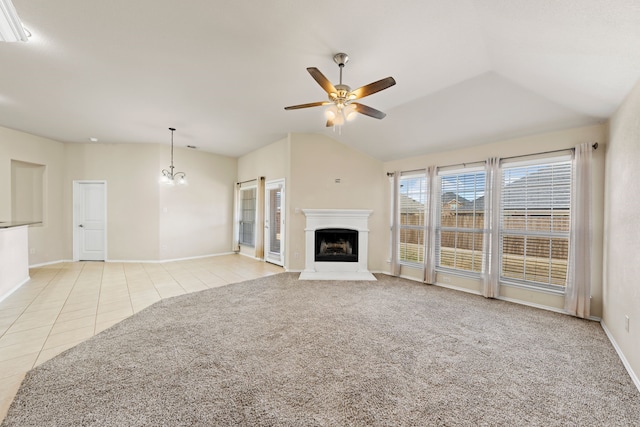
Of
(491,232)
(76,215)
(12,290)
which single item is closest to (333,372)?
(491,232)

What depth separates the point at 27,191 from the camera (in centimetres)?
568

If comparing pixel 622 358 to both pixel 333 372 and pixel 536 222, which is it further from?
pixel 333 372

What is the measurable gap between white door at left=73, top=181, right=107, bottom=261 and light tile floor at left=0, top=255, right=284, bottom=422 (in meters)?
0.39

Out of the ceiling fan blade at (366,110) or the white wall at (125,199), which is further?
the white wall at (125,199)

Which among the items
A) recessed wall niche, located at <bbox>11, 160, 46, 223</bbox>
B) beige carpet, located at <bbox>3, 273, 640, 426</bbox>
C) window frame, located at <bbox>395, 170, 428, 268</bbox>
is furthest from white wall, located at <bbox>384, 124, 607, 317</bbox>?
recessed wall niche, located at <bbox>11, 160, 46, 223</bbox>

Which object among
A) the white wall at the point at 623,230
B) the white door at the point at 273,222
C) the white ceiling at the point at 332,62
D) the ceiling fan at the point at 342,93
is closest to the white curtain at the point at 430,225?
the white ceiling at the point at 332,62

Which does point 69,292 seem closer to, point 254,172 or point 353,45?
point 254,172

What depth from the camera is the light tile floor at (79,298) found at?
2.32m

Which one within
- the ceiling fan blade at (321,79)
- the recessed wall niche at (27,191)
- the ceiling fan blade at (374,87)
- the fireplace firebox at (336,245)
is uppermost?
the ceiling fan blade at (321,79)

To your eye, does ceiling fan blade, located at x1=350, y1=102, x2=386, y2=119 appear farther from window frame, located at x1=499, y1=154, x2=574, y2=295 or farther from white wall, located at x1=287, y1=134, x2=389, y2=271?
white wall, located at x1=287, y1=134, x2=389, y2=271

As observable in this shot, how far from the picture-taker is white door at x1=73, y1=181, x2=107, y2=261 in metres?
6.25

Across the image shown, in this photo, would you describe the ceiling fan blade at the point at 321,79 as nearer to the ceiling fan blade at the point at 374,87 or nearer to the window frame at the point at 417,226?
the ceiling fan blade at the point at 374,87

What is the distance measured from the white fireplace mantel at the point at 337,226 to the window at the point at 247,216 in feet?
7.82

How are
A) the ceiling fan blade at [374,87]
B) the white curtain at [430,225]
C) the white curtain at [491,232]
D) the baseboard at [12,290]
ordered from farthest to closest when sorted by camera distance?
1. the white curtain at [430,225]
2. the white curtain at [491,232]
3. the baseboard at [12,290]
4. the ceiling fan blade at [374,87]
